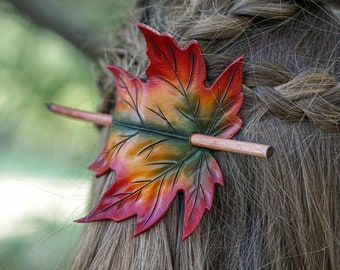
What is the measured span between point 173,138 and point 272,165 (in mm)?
128

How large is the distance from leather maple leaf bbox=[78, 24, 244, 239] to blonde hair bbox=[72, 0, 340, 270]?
0.07 ft

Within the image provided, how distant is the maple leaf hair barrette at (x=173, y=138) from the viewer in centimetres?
64

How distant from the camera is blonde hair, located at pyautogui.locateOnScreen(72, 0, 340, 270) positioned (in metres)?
0.65

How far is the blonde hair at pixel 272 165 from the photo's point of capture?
65cm

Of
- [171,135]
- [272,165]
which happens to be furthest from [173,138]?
[272,165]

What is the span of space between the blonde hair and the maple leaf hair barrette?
0.02m

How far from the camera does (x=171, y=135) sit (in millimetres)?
661

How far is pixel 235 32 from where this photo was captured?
2.20 ft

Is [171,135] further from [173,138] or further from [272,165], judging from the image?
[272,165]

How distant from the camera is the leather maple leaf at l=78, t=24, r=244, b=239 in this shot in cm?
64

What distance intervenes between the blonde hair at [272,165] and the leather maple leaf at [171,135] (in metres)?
0.02

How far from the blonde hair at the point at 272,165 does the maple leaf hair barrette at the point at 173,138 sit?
20mm

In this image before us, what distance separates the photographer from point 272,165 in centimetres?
65

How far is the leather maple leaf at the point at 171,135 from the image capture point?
2.10ft
